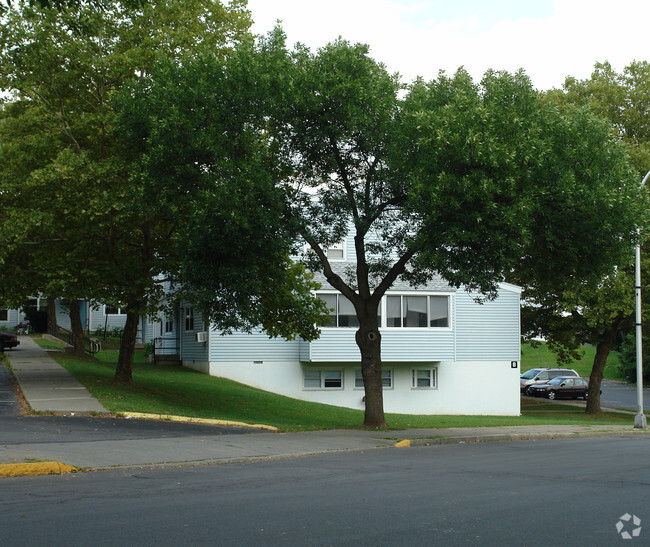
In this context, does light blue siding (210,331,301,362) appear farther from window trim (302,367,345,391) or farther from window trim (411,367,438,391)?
window trim (411,367,438,391)

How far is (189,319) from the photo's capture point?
37.7 m

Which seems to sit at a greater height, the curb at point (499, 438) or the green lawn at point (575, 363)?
the curb at point (499, 438)

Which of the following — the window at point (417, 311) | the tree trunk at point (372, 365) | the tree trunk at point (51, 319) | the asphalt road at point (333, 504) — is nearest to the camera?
the asphalt road at point (333, 504)

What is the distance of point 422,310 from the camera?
3416cm

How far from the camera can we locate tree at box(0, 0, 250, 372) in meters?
20.9

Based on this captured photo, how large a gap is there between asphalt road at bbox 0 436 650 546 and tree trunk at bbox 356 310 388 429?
6867 millimetres

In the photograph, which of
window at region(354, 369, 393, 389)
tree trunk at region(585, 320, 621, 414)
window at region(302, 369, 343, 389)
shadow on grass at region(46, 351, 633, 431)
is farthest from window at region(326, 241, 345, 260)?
tree trunk at region(585, 320, 621, 414)

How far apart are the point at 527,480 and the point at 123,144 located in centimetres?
1470

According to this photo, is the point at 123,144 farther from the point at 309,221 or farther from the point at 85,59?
the point at 309,221

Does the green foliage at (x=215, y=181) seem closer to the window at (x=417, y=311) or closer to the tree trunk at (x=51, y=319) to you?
the window at (x=417, y=311)

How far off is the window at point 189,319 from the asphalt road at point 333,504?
24816 millimetres

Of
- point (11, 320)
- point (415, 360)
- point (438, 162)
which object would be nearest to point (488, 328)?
point (415, 360)

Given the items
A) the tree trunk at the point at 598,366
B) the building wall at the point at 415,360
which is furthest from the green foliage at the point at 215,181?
the tree trunk at the point at 598,366

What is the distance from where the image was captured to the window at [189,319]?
37.2 m
